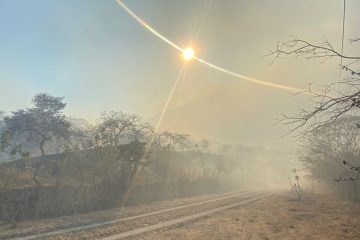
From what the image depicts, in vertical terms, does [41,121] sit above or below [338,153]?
above

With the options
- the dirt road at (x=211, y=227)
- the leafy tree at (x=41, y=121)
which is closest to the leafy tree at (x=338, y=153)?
the dirt road at (x=211, y=227)

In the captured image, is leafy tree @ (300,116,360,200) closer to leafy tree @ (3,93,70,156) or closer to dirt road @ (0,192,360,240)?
dirt road @ (0,192,360,240)

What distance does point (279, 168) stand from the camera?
6821 inches

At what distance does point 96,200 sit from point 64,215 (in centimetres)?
558

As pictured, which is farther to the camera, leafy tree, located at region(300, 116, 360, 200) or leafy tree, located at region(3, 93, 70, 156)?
leafy tree, located at region(3, 93, 70, 156)

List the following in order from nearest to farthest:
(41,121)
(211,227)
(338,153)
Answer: (211,227), (338,153), (41,121)

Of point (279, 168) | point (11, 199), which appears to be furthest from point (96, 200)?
point (279, 168)

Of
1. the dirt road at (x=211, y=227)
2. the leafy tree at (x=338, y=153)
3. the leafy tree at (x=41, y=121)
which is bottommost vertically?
the dirt road at (x=211, y=227)

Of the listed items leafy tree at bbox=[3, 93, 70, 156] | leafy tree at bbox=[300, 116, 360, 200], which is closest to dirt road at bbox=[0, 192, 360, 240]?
leafy tree at bbox=[300, 116, 360, 200]

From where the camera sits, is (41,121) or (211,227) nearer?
(211,227)

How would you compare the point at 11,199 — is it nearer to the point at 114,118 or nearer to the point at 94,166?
the point at 94,166

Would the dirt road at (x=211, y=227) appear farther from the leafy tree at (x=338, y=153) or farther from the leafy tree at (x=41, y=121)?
the leafy tree at (x=41, y=121)

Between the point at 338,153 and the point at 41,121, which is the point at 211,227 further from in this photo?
the point at 41,121

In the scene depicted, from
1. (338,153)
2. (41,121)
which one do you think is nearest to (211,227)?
(338,153)
